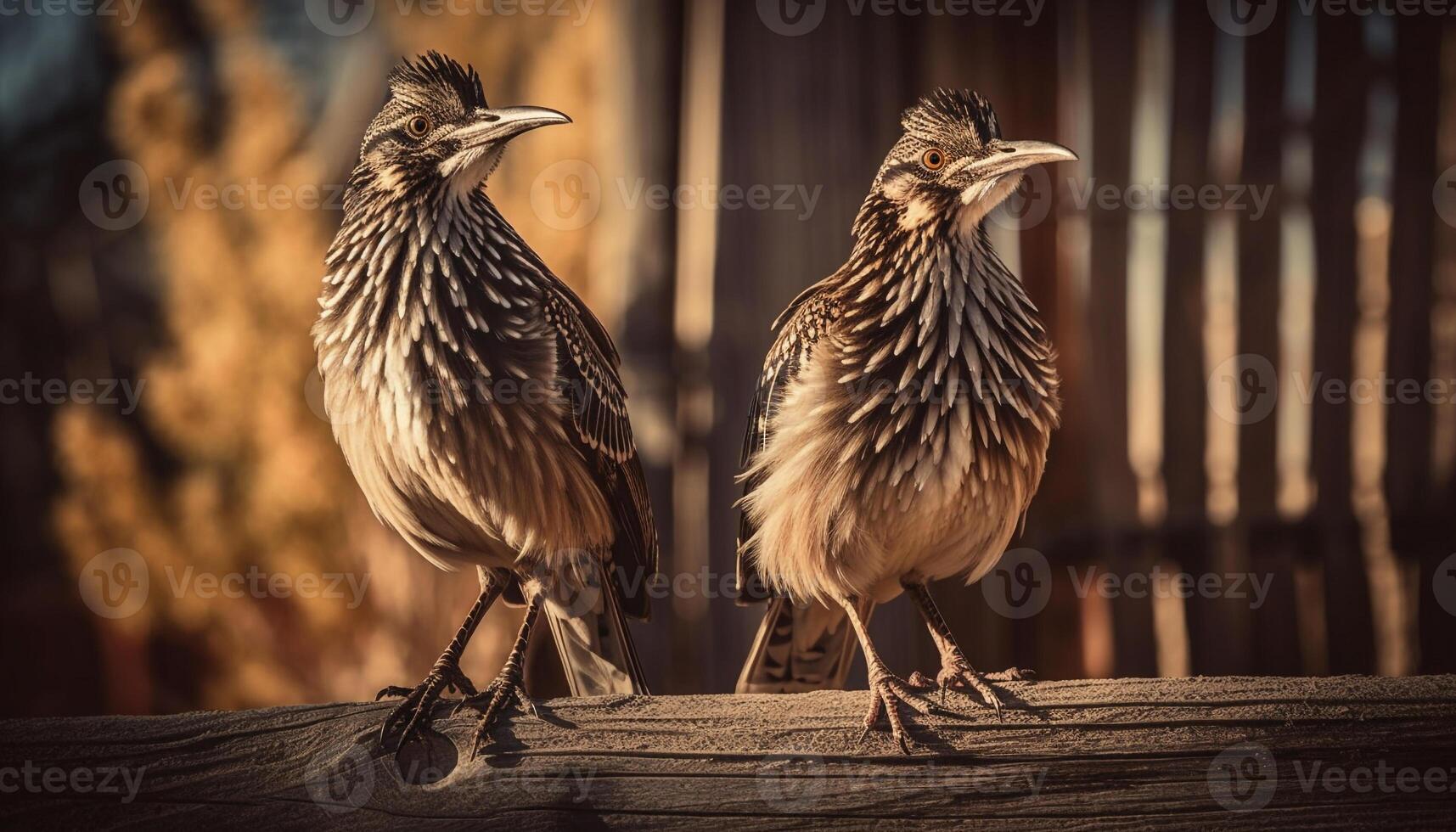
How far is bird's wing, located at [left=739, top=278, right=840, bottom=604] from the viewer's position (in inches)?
97.7

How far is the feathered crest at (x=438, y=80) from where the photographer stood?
239cm

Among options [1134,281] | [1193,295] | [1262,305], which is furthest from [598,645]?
[1262,305]

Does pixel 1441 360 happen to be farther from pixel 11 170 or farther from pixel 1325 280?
pixel 11 170

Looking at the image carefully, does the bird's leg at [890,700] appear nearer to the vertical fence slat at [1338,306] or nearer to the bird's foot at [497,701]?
the bird's foot at [497,701]

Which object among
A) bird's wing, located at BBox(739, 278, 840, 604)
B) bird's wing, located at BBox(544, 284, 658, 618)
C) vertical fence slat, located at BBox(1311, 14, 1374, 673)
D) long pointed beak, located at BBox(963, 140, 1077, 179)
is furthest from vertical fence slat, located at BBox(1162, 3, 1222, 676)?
bird's wing, located at BBox(544, 284, 658, 618)

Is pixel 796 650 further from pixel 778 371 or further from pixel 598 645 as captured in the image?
pixel 778 371

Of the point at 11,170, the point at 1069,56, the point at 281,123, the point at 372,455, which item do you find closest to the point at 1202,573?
the point at 1069,56

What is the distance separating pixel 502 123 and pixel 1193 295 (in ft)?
6.04

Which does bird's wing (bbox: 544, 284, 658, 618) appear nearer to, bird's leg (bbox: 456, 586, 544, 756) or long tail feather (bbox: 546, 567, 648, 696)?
long tail feather (bbox: 546, 567, 648, 696)

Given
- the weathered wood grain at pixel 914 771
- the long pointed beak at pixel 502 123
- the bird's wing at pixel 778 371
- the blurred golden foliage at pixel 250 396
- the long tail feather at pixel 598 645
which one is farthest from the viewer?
the blurred golden foliage at pixel 250 396

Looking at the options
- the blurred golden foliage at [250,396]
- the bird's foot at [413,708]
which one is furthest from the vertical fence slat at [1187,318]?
the bird's foot at [413,708]

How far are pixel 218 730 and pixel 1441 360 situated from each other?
2.98m

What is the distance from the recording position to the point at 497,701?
7.34 feet

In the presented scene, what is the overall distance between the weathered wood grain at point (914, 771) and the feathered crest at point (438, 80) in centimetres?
122
